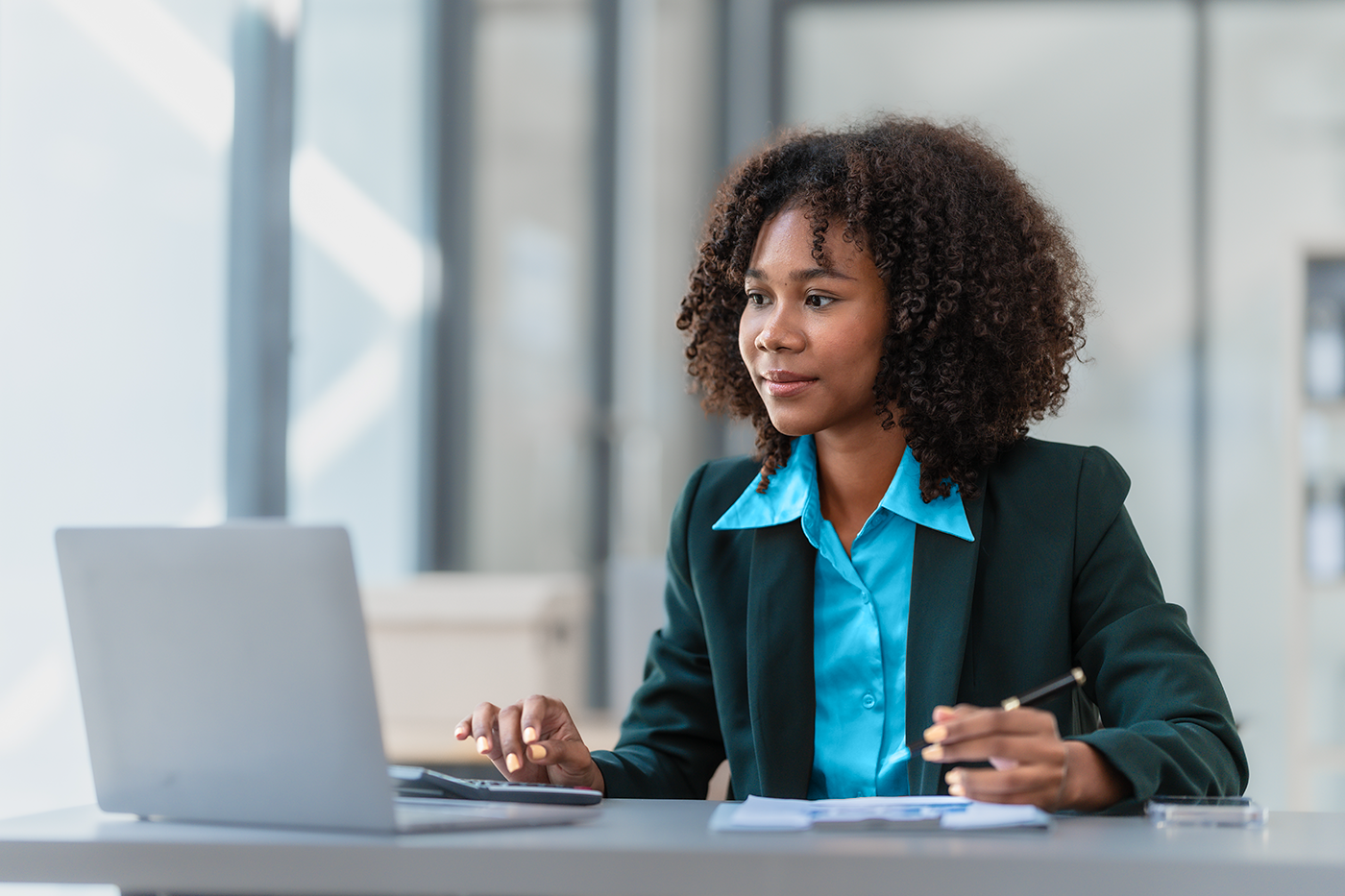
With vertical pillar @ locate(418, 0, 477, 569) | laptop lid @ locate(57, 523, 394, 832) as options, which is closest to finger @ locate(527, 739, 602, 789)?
laptop lid @ locate(57, 523, 394, 832)

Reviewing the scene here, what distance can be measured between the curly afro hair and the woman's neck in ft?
0.10

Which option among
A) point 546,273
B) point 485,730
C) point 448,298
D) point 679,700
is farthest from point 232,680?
point 546,273

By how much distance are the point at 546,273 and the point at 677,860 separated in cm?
366

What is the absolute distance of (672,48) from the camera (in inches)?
182

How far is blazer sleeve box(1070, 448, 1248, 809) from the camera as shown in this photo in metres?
1.09

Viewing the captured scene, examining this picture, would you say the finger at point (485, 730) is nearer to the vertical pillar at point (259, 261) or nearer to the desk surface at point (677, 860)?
the desk surface at point (677, 860)

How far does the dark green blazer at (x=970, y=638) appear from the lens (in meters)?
1.26

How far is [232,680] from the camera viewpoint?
3.07 feet

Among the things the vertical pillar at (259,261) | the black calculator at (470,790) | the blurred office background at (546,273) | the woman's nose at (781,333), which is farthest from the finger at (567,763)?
the vertical pillar at (259,261)

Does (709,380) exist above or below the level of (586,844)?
above

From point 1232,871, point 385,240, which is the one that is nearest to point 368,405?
point 385,240

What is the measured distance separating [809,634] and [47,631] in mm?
1198

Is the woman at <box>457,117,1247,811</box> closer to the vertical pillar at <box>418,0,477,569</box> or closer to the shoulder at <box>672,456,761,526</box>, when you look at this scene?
the shoulder at <box>672,456,761,526</box>

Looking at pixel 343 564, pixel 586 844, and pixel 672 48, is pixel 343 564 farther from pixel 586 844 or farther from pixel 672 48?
pixel 672 48
